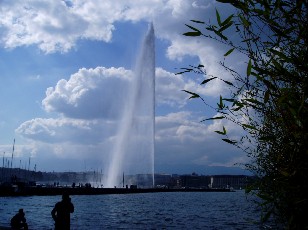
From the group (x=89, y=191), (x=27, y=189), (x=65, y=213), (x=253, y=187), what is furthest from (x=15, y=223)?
(x=89, y=191)

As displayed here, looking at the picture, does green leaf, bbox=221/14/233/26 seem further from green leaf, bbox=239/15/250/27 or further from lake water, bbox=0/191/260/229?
lake water, bbox=0/191/260/229

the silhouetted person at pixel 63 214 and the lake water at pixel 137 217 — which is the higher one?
the silhouetted person at pixel 63 214

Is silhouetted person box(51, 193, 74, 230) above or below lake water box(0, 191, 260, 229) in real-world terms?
above

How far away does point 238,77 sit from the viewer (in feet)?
15.3

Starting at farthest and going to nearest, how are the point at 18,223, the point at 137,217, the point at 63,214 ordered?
the point at 137,217
the point at 18,223
the point at 63,214

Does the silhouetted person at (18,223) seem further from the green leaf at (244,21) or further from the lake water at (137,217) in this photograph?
the green leaf at (244,21)

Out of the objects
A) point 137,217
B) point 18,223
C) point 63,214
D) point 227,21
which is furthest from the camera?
point 137,217

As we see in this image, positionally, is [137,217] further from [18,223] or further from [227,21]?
[227,21]

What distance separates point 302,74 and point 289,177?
3.77ft

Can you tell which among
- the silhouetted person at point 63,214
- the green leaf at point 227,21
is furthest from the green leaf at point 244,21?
the silhouetted person at point 63,214

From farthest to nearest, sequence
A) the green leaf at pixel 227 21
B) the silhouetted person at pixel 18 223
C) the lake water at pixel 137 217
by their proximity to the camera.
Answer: the lake water at pixel 137 217, the silhouetted person at pixel 18 223, the green leaf at pixel 227 21

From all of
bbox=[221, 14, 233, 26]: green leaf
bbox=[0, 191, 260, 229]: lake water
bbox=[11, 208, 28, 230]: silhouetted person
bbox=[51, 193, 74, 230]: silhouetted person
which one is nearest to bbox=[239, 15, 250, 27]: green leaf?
bbox=[221, 14, 233, 26]: green leaf

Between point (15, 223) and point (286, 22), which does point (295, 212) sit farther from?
point (15, 223)

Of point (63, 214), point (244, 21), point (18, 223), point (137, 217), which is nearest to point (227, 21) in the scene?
point (244, 21)
